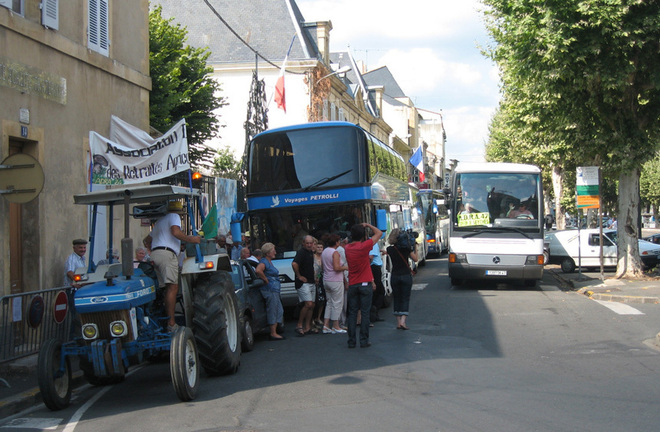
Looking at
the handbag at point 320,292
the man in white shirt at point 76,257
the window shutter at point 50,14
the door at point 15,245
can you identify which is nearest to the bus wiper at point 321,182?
the handbag at point 320,292

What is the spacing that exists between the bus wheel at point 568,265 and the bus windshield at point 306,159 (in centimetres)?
1359

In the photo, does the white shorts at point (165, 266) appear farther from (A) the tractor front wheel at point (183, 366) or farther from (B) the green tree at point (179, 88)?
(B) the green tree at point (179, 88)

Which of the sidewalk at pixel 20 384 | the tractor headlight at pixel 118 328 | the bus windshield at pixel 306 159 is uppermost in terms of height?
the bus windshield at pixel 306 159

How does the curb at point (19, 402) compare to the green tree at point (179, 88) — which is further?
the green tree at point (179, 88)

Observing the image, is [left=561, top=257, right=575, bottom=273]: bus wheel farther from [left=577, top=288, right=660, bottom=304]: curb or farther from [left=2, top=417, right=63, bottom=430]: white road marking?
[left=2, top=417, right=63, bottom=430]: white road marking

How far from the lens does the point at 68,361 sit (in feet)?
25.2

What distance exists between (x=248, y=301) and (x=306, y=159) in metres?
4.73

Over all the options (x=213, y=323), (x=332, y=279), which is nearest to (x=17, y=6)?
(x=332, y=279)

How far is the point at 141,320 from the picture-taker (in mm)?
7812

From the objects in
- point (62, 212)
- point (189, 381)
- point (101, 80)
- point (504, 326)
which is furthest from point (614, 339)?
point (101, 80)

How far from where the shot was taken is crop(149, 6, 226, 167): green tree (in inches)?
837

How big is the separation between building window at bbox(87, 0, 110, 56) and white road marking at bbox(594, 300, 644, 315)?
38.0 ft

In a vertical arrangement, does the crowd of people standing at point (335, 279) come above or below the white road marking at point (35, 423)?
above

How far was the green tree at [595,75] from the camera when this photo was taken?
56.6 ft
